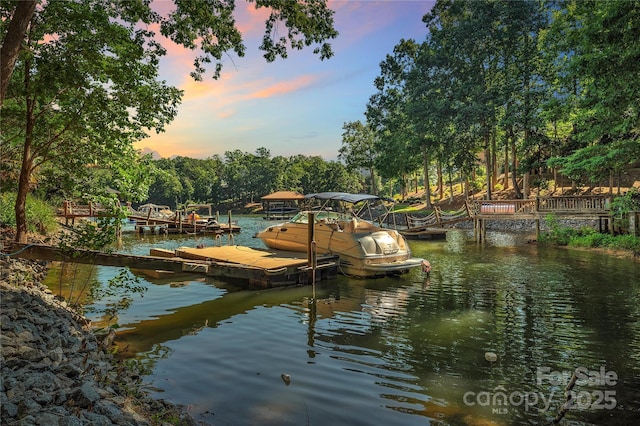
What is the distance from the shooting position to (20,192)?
10.2 metres

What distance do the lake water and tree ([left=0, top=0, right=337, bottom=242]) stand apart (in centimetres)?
520

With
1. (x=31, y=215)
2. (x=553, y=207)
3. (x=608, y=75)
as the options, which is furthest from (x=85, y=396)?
(x=553, y=207)

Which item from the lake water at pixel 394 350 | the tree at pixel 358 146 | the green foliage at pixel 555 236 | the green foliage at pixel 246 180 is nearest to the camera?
the lake water at pixel 394 350

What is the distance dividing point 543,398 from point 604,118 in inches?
724

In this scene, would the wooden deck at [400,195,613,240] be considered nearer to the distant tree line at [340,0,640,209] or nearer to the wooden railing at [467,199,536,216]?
the wooden railing at [467,199,536,216]

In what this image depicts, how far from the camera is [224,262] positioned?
1334 centimetres

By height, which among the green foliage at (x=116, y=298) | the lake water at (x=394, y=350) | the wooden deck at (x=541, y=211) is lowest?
the lake water at (x=394, y=350)

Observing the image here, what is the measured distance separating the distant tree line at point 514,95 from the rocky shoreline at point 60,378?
19.2m

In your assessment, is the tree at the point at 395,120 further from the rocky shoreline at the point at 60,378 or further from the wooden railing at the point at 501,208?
the rocky shoreline at the point at 60,378

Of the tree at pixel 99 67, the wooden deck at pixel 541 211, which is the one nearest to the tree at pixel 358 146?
the wooden deck at pixel 541 211

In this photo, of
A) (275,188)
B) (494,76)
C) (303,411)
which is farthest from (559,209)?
(275,188)

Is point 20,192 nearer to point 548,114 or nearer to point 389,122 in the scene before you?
point 548,114

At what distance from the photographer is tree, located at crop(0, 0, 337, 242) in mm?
8414

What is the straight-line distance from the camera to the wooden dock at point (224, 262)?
890cm
